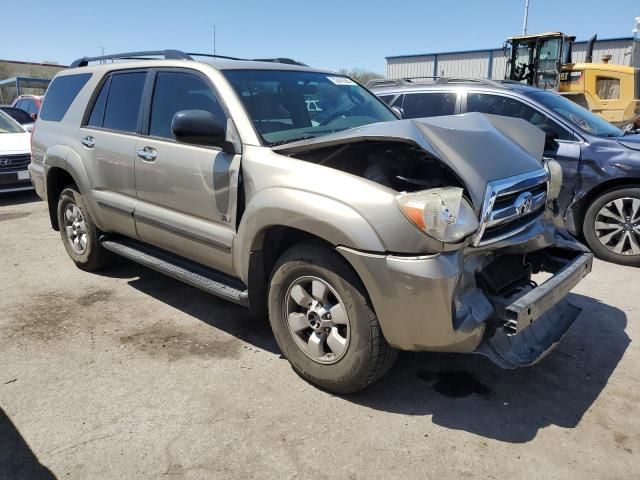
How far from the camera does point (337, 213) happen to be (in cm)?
269

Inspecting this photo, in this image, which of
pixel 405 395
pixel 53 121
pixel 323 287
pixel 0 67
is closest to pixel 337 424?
pixel 405 395

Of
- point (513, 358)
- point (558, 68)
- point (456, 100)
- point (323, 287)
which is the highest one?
point (558, 68)

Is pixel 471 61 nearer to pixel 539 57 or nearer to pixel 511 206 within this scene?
pixel 539 57

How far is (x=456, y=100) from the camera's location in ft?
20.8

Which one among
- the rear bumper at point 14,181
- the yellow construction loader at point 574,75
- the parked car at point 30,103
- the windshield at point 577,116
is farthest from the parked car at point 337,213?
the parked car at point 30,103

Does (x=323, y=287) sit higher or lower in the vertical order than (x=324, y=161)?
lower

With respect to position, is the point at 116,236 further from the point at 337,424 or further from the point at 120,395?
the point at 337,424

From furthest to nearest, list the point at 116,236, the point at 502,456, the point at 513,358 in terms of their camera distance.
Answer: the point at 116,236 < the point at 513,358 < the point at 502,456

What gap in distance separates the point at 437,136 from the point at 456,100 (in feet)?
12.7

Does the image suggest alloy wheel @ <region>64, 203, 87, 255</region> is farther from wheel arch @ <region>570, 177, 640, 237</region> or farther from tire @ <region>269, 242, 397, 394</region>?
wheel arch @ <region>570, 177, 640, 237</region>

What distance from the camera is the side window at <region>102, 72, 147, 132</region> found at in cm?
423

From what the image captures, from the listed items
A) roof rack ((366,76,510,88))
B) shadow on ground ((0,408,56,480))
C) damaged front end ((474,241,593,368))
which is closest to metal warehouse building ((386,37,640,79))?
roof rack ((366,76,510,88))

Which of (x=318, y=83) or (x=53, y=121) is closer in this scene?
(x=318, y=83)

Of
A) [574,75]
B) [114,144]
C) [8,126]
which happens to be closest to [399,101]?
[114,144]
